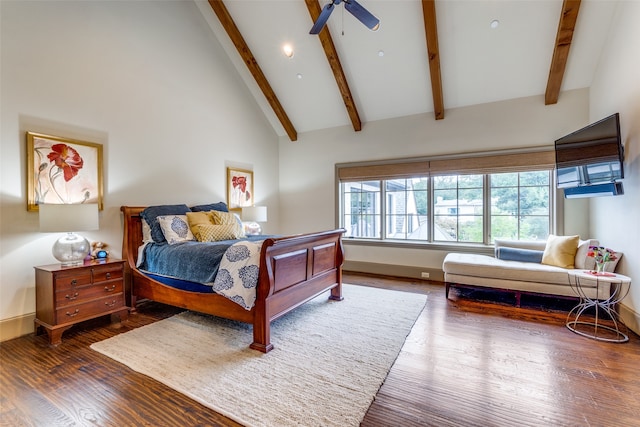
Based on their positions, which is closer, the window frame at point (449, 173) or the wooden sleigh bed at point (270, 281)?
the wooden sleigh bed at point (270, 281)

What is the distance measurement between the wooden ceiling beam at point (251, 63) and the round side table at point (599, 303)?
5.06 meters

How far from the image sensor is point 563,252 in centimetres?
364

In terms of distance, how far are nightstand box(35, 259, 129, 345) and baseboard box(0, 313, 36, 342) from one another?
0.25ft

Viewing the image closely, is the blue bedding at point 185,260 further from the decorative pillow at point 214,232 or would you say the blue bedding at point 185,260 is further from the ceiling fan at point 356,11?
the ceiling fan at point 356,11

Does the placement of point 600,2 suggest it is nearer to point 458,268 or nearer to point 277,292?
point 458,268

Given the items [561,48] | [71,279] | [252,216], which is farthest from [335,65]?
[71,279]

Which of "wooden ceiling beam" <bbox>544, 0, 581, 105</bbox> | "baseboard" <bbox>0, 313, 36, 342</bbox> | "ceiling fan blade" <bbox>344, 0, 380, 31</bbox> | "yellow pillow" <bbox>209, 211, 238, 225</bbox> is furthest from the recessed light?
"baseboard" <bbox>0, 313, 36, 342</bbox>

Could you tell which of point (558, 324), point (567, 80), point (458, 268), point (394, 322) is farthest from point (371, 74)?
point (558, 324)

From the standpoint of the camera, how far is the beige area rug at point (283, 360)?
1.86m

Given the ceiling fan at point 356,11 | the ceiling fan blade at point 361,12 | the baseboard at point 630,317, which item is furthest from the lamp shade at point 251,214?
the baseboard at point 630,317

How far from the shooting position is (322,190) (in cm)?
599

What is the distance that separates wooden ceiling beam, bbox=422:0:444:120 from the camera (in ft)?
11.6

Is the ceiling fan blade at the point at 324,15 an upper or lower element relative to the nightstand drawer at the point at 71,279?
upper

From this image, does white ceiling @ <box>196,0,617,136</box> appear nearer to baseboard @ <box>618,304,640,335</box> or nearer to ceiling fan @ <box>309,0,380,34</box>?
ceiling fan @ <box>309,0,380,34</box>
